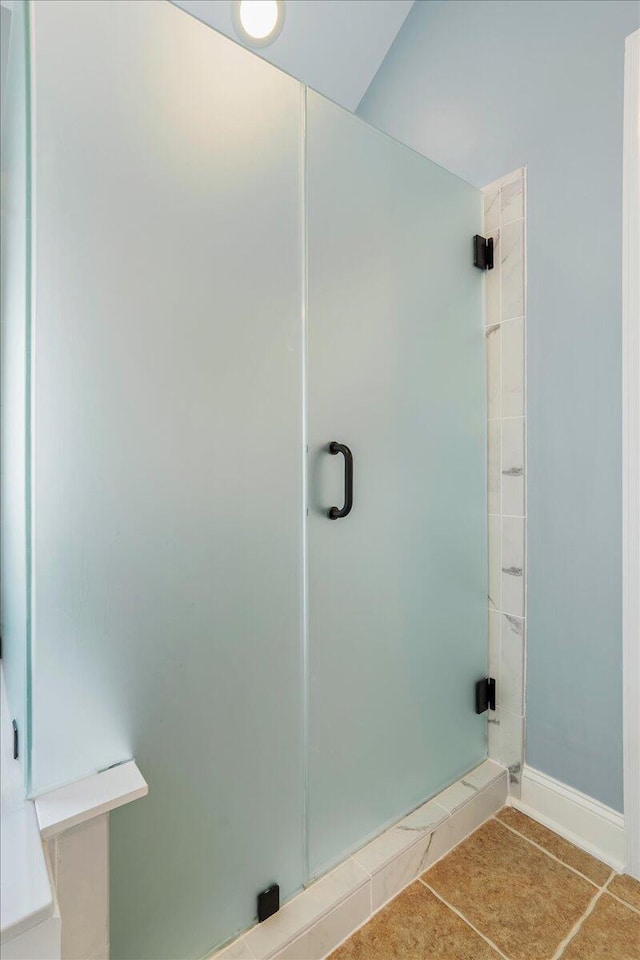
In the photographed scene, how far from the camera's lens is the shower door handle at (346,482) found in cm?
109

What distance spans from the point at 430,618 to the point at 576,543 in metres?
0.45

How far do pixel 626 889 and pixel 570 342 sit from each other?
4.50 ft

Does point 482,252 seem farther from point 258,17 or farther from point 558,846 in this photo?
point 558,846

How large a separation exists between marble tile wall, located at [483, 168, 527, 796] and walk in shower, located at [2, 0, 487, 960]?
0.28m

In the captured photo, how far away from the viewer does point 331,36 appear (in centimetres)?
182

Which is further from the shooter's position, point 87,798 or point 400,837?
point 400,837

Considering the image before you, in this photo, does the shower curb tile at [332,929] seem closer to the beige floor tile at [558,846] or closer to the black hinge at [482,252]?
the beige floor tile at [558,846]

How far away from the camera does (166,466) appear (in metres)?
0.87

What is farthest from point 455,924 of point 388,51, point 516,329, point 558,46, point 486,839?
point 388,51

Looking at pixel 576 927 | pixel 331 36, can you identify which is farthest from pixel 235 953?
pixel 331 36

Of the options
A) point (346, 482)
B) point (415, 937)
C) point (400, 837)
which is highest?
point (346, 482)

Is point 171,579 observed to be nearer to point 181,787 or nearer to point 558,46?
point 181,787

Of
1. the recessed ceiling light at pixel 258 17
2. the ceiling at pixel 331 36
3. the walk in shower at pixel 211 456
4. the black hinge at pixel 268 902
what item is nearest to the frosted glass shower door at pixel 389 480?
the walk in shower at pixel 211 456

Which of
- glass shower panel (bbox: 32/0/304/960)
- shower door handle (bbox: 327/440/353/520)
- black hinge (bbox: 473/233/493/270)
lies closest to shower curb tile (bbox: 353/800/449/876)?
glass shower panel (bbox: 32/0/304/960)
